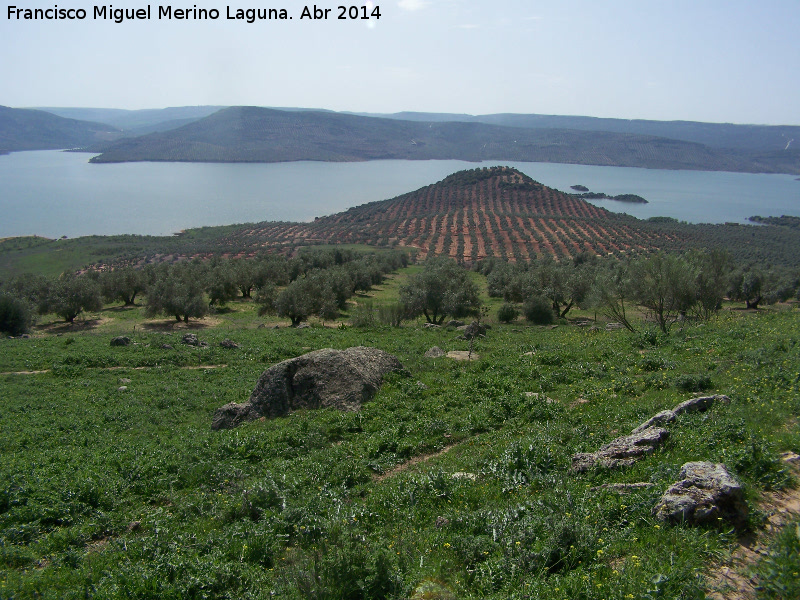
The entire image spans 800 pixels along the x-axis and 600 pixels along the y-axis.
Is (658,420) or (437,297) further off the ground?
(658,420)

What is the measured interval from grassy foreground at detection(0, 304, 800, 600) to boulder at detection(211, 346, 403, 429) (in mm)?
615

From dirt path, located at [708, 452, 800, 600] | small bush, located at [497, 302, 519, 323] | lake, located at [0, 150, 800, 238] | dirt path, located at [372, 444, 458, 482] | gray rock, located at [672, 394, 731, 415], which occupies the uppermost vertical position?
lake, located at [0, 150, 800, 238]

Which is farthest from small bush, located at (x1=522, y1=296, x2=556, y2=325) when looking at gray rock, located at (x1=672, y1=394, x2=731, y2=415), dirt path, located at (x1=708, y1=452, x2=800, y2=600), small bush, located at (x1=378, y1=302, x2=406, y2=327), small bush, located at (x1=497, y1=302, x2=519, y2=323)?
dirt path, located at (x1=708, y1=452, x2=800, y2=600)

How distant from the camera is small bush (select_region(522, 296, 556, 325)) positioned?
3416 cm

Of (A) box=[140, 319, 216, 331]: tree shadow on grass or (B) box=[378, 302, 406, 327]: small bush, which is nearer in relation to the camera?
(B) box=[378, 302, 406, 327]: small bush

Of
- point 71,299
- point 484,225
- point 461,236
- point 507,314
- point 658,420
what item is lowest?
point 507,314

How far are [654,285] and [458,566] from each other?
17.3m

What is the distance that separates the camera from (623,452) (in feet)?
24.1

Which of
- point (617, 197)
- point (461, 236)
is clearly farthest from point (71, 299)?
point (617, 197)

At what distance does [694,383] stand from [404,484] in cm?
709

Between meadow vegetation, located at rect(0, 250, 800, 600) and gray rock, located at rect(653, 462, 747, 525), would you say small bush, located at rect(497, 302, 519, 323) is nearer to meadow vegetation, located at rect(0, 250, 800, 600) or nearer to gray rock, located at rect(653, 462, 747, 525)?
meadow vegetation, located at rect(0, 250, 800, 600)

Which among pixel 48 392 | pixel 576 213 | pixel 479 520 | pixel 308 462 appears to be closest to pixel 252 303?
pixel 48 392

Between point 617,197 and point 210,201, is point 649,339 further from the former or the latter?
point 617,197

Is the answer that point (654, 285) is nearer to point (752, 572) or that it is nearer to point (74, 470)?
point (752, 572)
